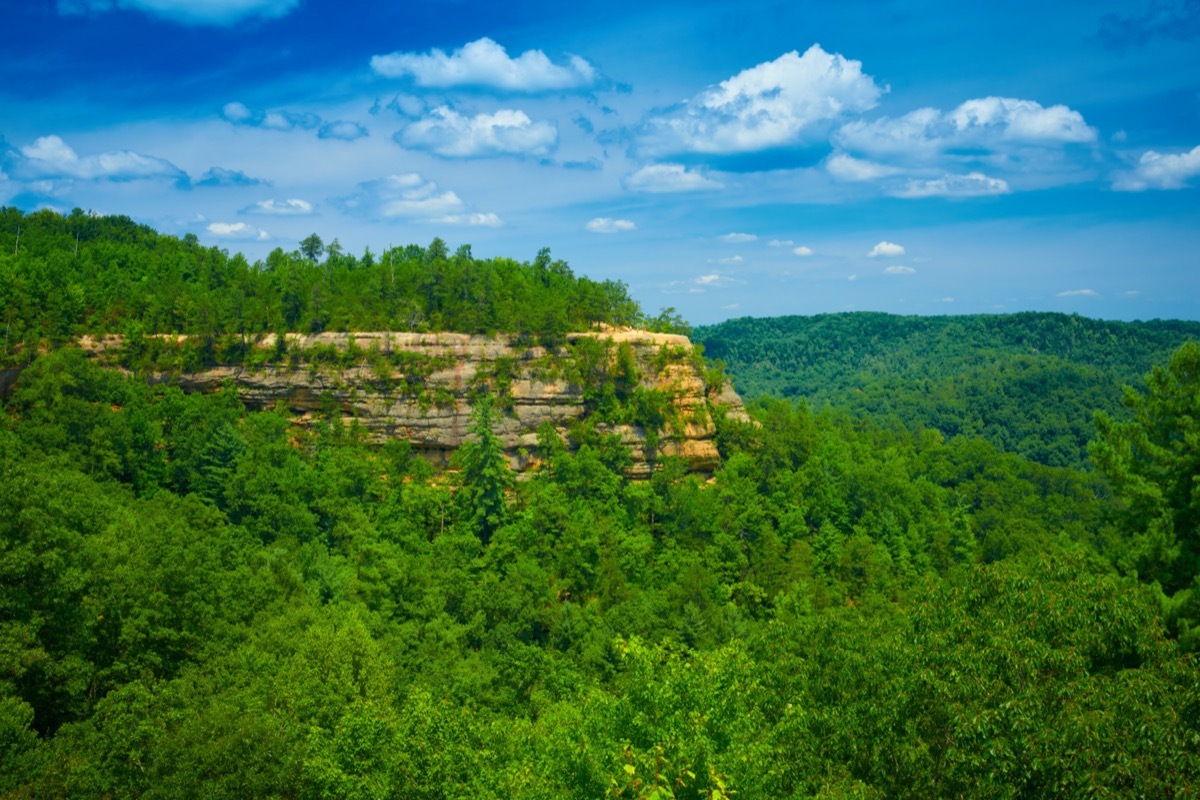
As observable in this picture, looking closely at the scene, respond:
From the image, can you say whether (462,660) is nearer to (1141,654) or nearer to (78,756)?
(78,756)

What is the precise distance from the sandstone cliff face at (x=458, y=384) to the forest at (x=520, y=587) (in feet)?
5.06

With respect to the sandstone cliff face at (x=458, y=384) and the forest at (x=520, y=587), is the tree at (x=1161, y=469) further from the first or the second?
the sandstone cliff face at (x=458, y=384)

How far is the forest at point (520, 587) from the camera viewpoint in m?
13.3

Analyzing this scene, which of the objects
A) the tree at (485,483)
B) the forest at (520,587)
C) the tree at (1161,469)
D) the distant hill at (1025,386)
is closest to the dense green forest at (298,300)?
the forest at (520,587)

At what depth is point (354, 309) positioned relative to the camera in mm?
60969

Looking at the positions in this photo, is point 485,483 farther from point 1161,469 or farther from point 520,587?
point 1161,469

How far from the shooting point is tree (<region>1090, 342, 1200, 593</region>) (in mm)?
22109

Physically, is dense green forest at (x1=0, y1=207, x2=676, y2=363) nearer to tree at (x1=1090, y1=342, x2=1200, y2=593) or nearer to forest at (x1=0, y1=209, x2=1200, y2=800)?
forest at (x1=0, y1=209, x2=1200, y2=800)

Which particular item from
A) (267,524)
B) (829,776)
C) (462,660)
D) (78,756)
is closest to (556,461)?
(267,524)

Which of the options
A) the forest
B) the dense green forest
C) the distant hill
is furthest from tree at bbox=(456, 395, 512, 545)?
the distant hill

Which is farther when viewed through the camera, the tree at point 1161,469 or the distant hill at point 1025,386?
the distant hill at point 1025,386

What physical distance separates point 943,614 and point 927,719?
91.1 inches

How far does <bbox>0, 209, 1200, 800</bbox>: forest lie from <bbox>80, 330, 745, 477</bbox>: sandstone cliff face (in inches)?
60.7

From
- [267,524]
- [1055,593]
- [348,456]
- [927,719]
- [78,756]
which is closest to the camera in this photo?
[927,719]
